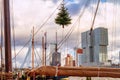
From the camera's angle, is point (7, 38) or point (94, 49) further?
point (94, 49)

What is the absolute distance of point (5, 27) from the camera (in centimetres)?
1683

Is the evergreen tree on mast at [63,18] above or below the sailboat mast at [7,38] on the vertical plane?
above

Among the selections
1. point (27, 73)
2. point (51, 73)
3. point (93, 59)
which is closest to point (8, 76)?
point (27, 73)

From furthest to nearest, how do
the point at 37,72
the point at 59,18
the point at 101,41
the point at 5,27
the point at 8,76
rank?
1. the point at 101,41
2. the point at 59,18
3. the point at 5,27
4. the point at 8,76
5. the point at 37,72

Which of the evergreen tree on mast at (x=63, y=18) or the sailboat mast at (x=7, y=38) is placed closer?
the sailboat mast at (x=7, y=38)

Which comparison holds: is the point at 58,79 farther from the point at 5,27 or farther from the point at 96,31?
the point at 96,31

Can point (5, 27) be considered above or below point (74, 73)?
above

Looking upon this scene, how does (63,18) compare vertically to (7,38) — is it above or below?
above

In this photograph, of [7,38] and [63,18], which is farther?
[63,18]

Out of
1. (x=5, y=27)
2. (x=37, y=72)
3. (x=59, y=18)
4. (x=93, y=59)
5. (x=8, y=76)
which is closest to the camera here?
(x=37, y=72)

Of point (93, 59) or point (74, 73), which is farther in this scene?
point (93, 59)

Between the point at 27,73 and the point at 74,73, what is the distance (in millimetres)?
1823

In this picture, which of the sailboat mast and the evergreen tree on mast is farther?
the evergreen tree on mast

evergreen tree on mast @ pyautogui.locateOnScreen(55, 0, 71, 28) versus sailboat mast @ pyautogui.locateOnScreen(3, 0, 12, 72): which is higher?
evergreen tree on mast @ pyautogui.locateOnScreen(55, 0, 71, 28)
